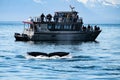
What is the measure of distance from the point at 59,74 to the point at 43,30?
192ft

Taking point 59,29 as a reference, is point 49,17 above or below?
above

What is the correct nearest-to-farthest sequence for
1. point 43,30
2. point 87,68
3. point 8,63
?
point 87,68
point 8,63
point 43,30

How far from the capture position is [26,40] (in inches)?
4296

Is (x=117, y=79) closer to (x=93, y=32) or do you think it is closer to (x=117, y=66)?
(x=117, y=66)

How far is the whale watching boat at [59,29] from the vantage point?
10650cm

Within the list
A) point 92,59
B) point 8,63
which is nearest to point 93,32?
point 92,59

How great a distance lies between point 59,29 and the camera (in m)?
110

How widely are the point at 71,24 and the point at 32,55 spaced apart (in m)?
45.7

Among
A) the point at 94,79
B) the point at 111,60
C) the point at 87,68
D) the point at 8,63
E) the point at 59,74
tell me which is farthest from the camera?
the point at 111,60

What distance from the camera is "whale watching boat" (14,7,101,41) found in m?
106

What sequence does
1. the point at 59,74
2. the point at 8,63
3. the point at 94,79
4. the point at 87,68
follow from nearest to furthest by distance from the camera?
the point at 94,79, the point at 59,74, the point at 87,68, the point at 8,63

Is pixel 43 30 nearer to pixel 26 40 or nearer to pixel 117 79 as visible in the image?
pixel 26 40

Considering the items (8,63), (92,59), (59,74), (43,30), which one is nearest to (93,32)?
(43,30)

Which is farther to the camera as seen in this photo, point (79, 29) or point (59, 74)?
point (79, 29)
